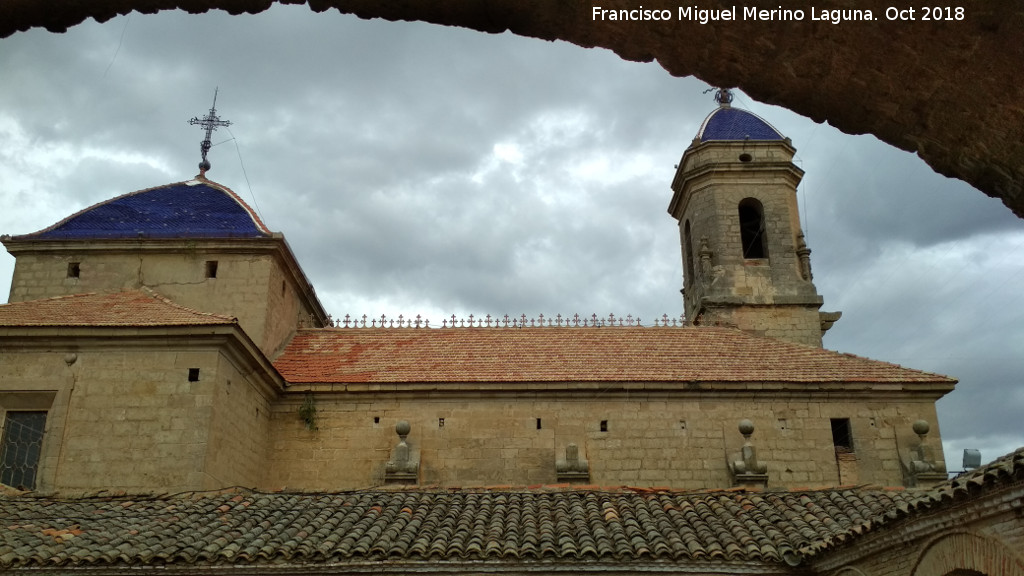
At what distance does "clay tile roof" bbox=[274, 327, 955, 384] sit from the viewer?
49.5 ft

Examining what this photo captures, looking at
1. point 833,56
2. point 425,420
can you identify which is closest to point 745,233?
point 425,420

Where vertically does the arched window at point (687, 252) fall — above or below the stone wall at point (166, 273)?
→ above

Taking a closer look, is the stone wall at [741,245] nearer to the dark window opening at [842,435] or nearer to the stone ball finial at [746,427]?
the dark window opening at [842,435]

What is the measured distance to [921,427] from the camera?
14.2 metres

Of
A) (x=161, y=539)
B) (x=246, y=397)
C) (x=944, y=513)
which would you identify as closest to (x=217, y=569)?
(x=161, y=539)

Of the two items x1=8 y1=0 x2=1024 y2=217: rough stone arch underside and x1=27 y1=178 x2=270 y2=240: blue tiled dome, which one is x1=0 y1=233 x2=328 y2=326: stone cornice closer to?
x1=27 y1=178 x2=270 y2=240: blue tiled dome

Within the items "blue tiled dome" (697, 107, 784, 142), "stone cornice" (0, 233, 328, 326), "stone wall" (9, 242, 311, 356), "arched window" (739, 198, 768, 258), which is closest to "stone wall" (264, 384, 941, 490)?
"stone wall" (9, 242, 311, 356)

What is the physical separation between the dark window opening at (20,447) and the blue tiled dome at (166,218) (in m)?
4.41

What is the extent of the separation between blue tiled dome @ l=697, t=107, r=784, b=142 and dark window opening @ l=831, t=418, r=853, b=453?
27.2ft

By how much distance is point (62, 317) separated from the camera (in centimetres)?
1338

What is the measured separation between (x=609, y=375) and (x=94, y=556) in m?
8.94

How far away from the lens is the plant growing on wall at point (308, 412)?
1479 centimetres

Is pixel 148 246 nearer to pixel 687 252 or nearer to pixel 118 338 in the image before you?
pixel 118 338

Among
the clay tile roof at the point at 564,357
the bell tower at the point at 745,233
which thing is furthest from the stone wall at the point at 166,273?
the bell tower at the point at 745,233
